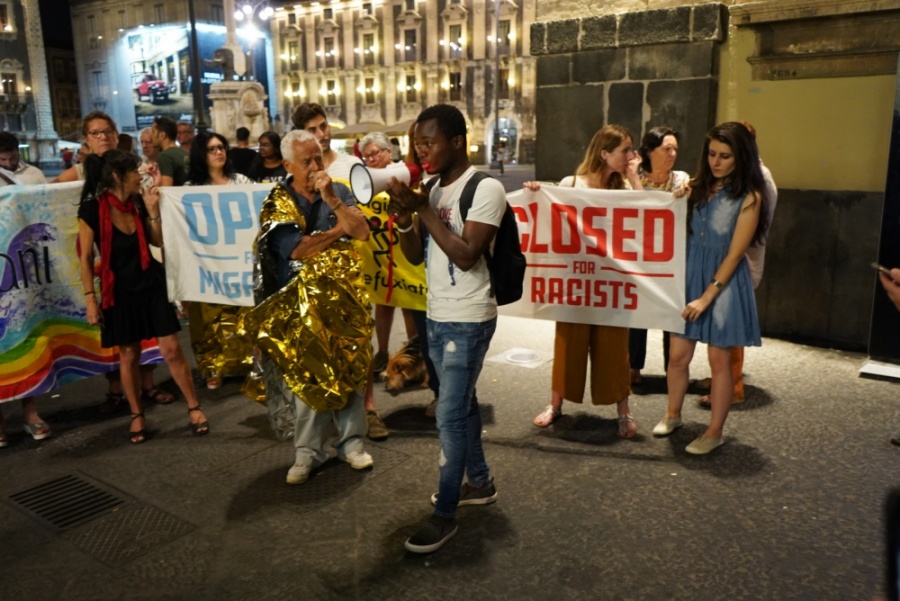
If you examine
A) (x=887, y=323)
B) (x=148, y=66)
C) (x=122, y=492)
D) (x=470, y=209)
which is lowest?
(x=122, y=492)

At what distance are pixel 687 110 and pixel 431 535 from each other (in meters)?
4.85

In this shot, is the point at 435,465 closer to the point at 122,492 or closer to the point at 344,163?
the point at 122,492

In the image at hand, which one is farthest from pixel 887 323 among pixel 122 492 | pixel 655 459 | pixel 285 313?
pixel 122 492

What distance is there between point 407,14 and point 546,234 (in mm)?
63689

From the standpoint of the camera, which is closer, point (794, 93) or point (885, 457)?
point (885, 457)

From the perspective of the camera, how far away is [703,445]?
13.5 feet

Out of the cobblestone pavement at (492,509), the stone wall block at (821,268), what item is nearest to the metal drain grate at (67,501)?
the cobblestone pavement at (492,509)

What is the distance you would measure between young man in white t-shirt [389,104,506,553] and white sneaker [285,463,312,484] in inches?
38.8

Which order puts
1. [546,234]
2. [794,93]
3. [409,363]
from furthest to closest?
[794,93]
[409,363]
[546,234]

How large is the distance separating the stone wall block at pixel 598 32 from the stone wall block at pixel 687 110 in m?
0.59

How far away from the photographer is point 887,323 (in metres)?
5.33

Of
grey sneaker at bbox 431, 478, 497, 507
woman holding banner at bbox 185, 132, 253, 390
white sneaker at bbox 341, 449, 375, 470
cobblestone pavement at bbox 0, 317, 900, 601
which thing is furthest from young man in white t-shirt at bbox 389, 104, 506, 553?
woman holding banner at bbox 185, 132, 253, 390

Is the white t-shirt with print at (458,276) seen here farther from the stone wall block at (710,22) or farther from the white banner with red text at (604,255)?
the stone wall block at (710,22)

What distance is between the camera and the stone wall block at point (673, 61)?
6.36 metres
